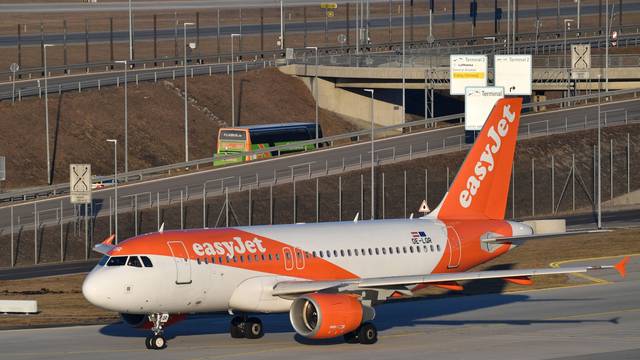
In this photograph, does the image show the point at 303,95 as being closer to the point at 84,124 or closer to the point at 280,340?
the point at 84,124

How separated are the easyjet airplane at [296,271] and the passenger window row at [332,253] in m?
0.04

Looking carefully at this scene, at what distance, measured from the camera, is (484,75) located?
467 ft

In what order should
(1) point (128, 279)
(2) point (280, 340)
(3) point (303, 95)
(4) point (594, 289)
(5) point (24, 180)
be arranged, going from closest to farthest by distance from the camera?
(1) point (128, 279) < (2) point (280, 340) < (4) point (594, 289) < (5) point (24, 180) < (3) point (303, 95)

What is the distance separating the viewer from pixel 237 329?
2303 inches

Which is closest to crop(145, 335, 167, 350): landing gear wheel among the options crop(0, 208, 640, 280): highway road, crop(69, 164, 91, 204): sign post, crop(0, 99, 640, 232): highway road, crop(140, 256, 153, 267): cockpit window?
crop(140, 256, 153, 267): cockpit window

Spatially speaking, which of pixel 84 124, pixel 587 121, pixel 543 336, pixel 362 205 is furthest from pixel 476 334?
pixel 84 124

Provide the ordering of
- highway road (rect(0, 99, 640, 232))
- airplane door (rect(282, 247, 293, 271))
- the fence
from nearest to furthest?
1. airplane door (rect(282, 247, 293, 271))
2. the fence
3. highway road (rect(0, 99, 640, 232))

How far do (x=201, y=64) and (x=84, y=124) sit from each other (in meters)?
36.9

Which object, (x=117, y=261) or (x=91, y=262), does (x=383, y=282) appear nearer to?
(x=117, y=261)

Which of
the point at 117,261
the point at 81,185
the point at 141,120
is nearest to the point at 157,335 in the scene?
the point at 117,261

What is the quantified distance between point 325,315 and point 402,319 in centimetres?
1212

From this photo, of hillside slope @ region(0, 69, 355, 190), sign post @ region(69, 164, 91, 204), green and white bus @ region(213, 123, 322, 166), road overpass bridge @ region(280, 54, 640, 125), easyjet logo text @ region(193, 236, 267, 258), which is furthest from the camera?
road overpass bridge @ region(280, 54, 640, 125)

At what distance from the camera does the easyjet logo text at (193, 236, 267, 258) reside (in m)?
55.3

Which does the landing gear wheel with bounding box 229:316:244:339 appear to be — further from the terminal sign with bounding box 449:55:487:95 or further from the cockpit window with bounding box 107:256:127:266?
the terminal sign with bounding box 449:55:487:95
